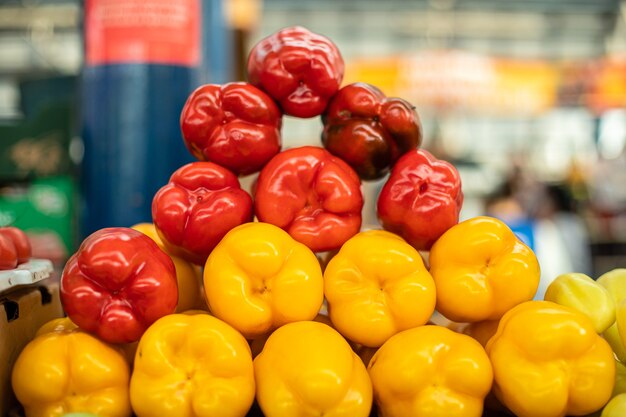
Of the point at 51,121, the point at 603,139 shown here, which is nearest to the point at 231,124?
the point at 51,121

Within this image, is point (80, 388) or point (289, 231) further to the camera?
point (289, 231)

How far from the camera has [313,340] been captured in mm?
1045

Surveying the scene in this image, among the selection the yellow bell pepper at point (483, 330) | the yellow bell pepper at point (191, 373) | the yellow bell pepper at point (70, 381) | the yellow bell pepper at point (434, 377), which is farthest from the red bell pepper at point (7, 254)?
the yellow bell pepper at point (483, 330)

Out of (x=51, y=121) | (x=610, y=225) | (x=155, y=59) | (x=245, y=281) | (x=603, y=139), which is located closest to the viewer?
(x=245, y=281)

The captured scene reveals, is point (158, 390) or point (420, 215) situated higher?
point (420, 215)

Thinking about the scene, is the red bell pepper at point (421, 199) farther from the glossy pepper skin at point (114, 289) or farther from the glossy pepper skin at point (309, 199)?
the glossy pepper skin at point (114, 289)

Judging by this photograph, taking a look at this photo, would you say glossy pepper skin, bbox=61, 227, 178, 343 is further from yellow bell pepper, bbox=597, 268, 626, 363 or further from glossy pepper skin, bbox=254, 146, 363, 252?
yellow bell pepper, bbox=597, 268, 626, 363

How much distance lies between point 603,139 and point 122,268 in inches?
575

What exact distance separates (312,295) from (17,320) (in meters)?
0.52

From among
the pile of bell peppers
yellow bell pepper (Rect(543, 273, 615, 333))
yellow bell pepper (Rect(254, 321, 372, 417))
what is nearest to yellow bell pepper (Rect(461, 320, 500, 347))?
the pile of bell peppers

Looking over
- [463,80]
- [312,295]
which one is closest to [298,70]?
[312,295]

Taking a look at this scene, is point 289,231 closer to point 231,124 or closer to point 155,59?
point 231,124

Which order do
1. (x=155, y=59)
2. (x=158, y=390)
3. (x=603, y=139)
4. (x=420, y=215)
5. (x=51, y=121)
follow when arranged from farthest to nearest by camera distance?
(x=603, y=139)
(x=51, y=121)
(x=155, y=59)
(x=420, y=215)
(x=158, y=390)

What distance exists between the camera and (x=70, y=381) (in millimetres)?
1057
